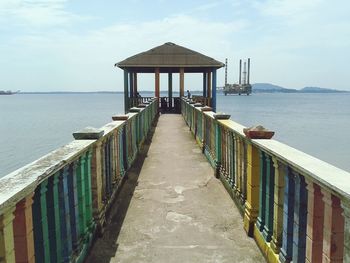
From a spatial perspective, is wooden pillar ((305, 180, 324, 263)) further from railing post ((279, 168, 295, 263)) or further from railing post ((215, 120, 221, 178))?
railing post ((215, 120, 221, 178))

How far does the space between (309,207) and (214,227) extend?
87.7 inches

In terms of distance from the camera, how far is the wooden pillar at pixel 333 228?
2.72m

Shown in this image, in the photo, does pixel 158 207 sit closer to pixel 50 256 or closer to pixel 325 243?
pixel 50 256

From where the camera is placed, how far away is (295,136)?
158 feet

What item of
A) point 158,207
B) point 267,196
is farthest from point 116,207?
point 267,196

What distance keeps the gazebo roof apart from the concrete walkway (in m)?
20.7

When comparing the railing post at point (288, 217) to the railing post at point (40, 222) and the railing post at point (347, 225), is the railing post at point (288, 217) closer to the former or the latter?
the railing post at point (347, 225)

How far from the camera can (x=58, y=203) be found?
3559mm

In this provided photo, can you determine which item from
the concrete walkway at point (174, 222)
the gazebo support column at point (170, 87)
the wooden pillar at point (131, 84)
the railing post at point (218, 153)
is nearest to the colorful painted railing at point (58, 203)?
the concrete walkway at point (174, 222)

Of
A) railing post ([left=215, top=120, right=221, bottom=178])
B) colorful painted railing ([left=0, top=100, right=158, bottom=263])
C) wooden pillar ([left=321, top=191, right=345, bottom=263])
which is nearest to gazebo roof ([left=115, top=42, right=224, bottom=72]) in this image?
railing post ([left=215, top=120, right=221, bottom=178])

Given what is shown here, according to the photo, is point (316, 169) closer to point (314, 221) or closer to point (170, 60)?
point (314, 221)

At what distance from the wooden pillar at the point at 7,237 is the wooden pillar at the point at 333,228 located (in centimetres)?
208

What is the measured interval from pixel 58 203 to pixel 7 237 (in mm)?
1100

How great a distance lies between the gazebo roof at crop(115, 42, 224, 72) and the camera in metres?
28.6
